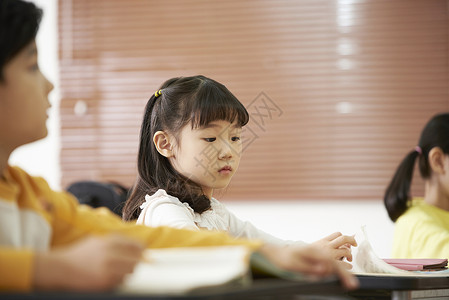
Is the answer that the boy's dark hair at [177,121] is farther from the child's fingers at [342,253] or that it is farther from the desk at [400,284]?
the desk at [400,284]

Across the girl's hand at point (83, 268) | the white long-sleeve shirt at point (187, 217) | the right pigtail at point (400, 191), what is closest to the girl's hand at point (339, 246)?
the white long-sleeve shirt at point (187, 217)

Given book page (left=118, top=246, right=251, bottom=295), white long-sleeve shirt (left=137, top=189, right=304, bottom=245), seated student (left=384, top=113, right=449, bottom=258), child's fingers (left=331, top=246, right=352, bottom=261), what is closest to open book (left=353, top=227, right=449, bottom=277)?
child's fingers (left=331, top=246, right=352, bottom=261)

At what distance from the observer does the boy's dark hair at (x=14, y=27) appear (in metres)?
0.80

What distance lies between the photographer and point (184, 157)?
1.66m

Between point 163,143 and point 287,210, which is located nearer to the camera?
point 163,143

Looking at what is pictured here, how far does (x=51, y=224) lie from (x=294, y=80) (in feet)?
8.39

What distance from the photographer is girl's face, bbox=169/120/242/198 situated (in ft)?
5.31

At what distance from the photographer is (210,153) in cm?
162

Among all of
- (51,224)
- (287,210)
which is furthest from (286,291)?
(287,210)

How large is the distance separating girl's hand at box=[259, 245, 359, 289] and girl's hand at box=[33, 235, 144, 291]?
0.72ft

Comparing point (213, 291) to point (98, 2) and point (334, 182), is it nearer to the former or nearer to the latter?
point (334, 182)

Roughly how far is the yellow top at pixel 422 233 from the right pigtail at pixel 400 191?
4cm

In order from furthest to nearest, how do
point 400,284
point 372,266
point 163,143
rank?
1. point 163,143
2. point 372,266
3. point 400,284

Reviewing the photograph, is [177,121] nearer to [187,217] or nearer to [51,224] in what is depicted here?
[187,217]
